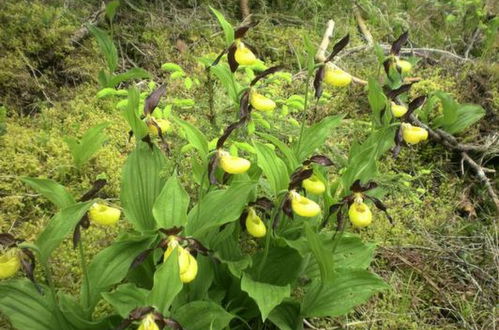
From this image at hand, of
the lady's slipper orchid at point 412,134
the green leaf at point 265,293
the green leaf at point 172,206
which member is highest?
the green leaf at point 172,206

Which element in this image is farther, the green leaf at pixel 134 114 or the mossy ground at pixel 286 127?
the mossy ground at pixel 286 127

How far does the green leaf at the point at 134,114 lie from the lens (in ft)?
5.42

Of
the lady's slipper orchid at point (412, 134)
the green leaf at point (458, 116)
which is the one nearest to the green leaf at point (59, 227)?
the lady's slipper orchid at point (412, 134)

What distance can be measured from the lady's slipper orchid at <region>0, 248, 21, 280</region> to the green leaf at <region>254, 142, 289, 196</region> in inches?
33.0

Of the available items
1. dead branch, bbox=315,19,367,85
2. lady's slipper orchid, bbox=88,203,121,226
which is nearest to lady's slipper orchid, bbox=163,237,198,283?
lady's slipper orchid, bbox=88,203,121,226

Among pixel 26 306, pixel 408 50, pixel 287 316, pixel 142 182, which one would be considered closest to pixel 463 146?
pixel 408 50

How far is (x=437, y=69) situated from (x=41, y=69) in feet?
9.37

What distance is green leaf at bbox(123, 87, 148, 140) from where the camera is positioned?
5.42ft

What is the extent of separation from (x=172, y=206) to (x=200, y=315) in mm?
376

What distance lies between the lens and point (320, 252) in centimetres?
165

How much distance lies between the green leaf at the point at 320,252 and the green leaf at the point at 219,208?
240mm

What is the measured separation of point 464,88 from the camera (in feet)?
12.0

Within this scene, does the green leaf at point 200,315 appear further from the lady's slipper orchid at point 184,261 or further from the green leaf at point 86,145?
the green leaf at point 86,145

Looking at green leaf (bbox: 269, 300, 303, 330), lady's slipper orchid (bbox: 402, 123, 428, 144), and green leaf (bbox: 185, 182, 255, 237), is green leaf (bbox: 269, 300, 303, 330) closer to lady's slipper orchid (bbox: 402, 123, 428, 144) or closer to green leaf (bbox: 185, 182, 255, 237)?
green leaf (bbox: 185, 182, 255, 237)
